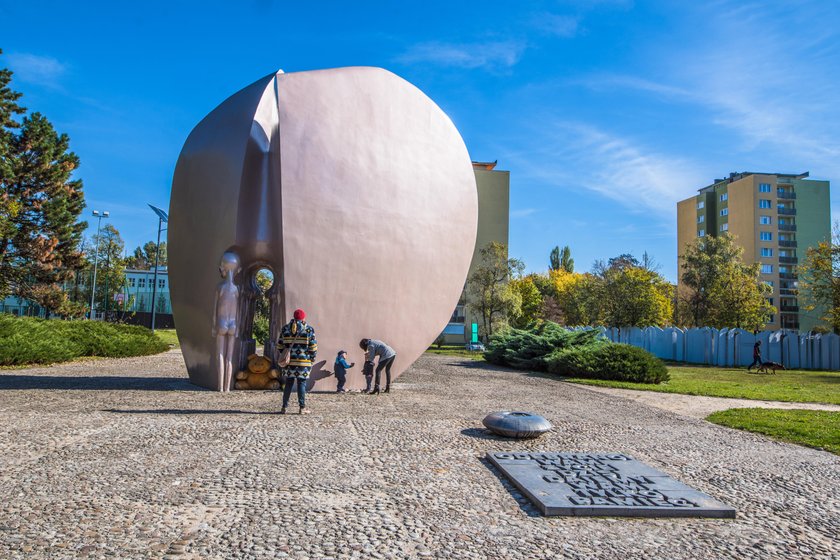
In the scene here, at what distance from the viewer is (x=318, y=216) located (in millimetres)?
11523

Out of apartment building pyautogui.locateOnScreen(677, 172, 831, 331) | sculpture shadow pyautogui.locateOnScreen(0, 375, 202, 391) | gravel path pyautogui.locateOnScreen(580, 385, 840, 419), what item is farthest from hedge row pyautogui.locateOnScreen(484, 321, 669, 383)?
apartment building pyautogui.locateOnScreen(677, 172, 831, 331)

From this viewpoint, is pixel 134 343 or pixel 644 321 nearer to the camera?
pixel 134 343

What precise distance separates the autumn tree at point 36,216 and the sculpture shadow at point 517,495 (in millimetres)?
24817

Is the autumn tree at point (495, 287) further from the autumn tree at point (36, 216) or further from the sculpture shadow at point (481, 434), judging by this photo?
the sculpture shadow at point (481, 434)

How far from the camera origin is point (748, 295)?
37.3m

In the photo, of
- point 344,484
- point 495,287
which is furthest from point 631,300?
point 344,484

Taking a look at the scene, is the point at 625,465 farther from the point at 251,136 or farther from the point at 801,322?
the point at 801,322

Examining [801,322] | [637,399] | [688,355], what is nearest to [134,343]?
[637,399]

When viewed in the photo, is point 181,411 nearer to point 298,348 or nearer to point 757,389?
point 298,348

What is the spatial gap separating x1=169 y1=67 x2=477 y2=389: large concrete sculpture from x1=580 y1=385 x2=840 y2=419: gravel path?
4887 millimetres

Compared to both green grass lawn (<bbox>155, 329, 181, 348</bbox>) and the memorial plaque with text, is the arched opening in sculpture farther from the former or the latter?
green grass lawn (<bbox>155, 329, 181, 348</bbox>)

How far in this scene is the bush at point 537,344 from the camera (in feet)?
67.0

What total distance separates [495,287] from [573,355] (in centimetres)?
1495

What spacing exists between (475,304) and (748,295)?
700 inches
